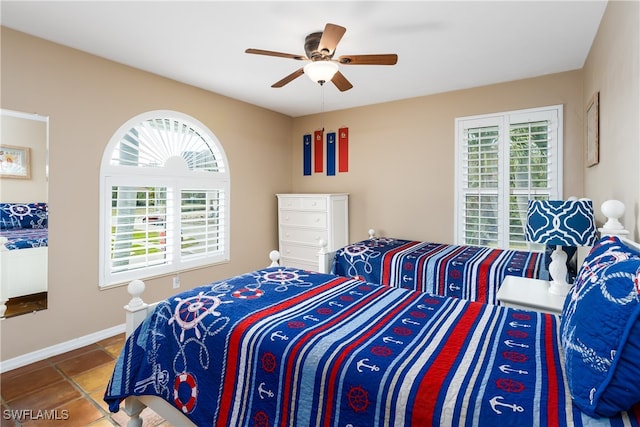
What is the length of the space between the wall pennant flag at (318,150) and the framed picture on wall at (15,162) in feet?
10.8

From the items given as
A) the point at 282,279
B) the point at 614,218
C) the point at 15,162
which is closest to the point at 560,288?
the point at 614,218

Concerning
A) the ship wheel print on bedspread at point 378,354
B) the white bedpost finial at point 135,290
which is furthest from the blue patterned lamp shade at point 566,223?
the white bedpost finial at point 135,290

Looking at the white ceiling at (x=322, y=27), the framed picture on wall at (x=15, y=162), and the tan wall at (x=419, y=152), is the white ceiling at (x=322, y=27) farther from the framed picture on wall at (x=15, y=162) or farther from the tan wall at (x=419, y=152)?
the framed picture on wall at (x=15, y=162)

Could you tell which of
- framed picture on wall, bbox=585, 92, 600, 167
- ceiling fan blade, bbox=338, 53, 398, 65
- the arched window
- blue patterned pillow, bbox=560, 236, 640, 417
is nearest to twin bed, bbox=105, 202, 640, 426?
blue patterned pillow, bbox=560, 236, 640, 417

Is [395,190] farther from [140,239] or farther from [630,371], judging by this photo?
[630,371]

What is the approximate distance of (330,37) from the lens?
6.71 ft

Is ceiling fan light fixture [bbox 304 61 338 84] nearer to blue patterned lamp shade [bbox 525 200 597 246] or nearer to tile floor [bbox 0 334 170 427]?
blue patterned lamp shade [bbox 525 200 597 246]

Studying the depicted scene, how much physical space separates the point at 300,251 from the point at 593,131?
10.9 ft

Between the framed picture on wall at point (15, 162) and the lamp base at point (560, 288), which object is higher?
the framed picture on wall at point (15, 162)

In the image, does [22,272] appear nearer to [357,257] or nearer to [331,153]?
[357,257]

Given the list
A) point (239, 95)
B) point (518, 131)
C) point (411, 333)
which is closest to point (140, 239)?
point (239, 95)

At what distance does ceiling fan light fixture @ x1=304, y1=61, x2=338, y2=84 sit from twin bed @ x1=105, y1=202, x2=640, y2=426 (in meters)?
1.47

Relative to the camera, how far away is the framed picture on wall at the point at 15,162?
2.47 m

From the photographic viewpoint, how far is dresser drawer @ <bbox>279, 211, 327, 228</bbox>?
4.39m
